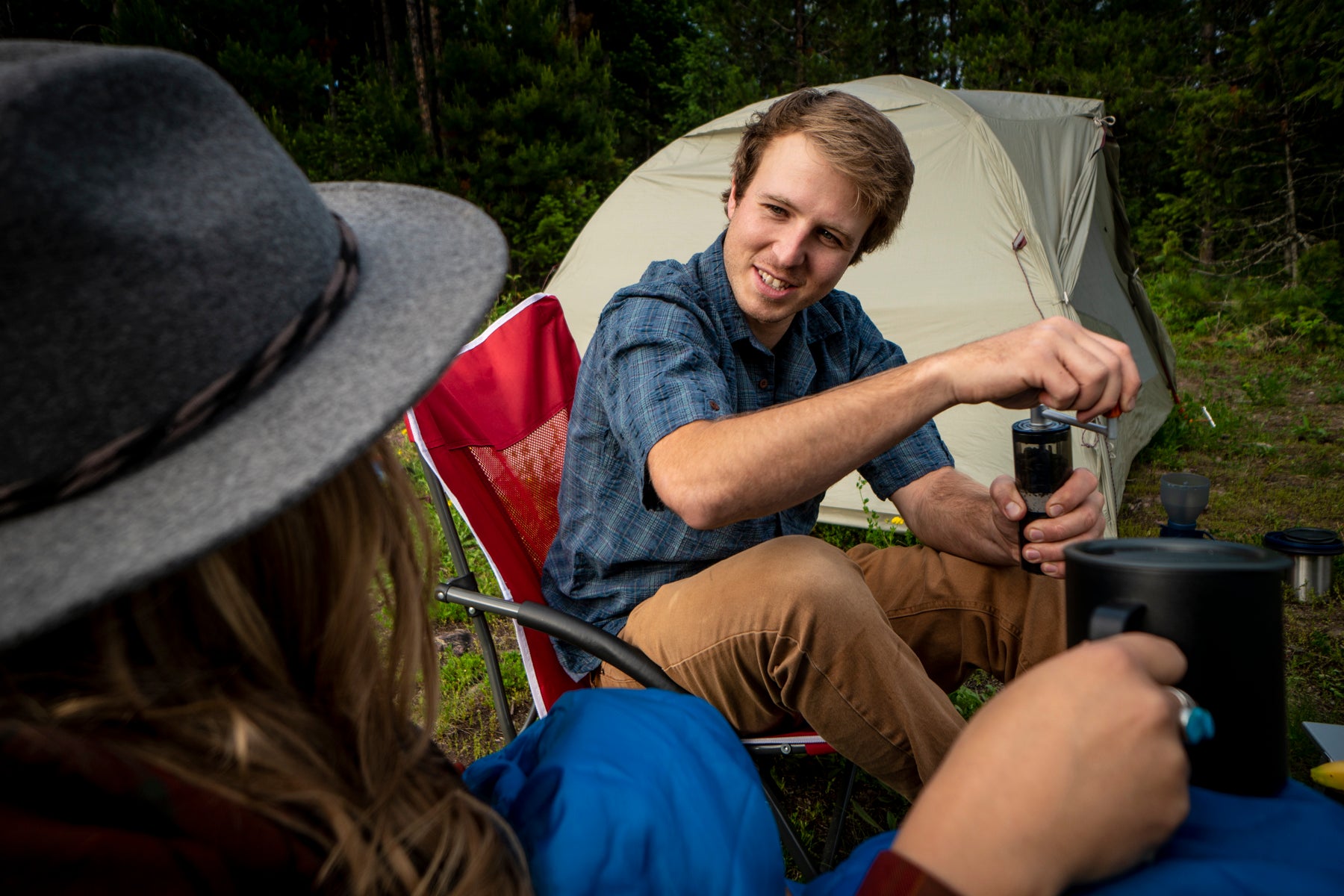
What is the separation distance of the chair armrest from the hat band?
2.29 feet

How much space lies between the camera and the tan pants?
4.10 ft

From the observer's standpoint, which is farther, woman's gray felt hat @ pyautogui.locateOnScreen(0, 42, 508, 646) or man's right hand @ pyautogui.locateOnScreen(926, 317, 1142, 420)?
man's right hand @ pyautogui.locateOnScreen(926, 317, 1142, 420)

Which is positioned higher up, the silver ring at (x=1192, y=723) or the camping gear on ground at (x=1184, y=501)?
the silver ring at (x=1192, y=723)

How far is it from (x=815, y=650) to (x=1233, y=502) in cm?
345

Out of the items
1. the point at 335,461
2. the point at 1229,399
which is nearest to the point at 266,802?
the point at 335,461

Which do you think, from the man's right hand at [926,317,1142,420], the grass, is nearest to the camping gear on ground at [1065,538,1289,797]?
the man's right hand at [926,317,1142,420]

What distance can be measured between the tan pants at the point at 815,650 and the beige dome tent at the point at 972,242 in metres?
1.84

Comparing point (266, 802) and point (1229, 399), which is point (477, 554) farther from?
point (1229, 399)

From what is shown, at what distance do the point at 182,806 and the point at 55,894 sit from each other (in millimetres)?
67

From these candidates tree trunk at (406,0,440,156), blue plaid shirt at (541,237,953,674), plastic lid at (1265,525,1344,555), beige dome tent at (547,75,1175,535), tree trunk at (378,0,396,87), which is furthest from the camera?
tree trunk at (378,0,396,87)

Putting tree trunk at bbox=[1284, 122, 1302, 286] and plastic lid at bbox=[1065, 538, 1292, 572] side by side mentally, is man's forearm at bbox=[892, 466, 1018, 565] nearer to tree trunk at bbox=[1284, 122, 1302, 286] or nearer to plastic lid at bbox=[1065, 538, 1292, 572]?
plastic lid at bbox=[1065, 538, 1292, 572]

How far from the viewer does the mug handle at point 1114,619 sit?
24.9 inches

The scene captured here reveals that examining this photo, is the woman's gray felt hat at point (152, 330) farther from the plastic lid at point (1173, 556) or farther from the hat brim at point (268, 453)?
the plastic lid at point (1173, 556)

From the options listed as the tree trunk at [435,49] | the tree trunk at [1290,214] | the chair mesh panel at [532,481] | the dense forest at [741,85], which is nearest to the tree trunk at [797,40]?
the dense forest at [741,85]
